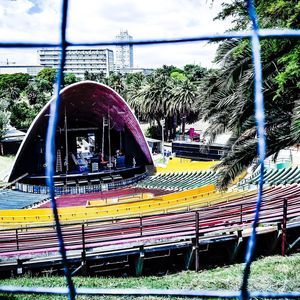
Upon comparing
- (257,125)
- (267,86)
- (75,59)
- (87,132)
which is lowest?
(87,132)

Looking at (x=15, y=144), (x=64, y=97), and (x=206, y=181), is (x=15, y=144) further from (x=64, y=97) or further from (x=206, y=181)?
(x=206, y=181)

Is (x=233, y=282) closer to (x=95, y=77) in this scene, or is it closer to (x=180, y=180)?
(x=180, y=180)

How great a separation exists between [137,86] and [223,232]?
→ 29.0 metres

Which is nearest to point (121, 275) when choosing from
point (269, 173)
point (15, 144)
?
point (269, 173)

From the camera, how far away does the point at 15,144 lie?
3250 cm

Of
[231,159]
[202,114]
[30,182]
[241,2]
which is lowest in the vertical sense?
[30,182]

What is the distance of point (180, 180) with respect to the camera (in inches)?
816

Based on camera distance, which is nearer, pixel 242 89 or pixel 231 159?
pixel 242 89

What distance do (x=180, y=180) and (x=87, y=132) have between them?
423 inches

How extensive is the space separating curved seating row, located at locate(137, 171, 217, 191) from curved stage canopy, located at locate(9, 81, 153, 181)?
2.64m

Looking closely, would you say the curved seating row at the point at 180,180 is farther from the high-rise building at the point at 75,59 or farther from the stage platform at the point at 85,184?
the high-rise building at the point at 75,59

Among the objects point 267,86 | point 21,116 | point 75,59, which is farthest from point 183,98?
point 75,59

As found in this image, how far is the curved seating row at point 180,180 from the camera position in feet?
63.7

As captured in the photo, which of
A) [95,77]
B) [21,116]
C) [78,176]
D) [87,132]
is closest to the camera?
[78,176]
